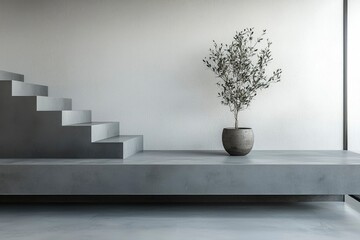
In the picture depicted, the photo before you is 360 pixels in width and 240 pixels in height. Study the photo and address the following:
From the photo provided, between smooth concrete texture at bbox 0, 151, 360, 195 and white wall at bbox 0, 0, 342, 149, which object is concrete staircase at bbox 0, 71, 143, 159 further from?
white wall at bbox 0, 0, 342, 149

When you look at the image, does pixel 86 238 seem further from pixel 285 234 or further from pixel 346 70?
pixel 346 70

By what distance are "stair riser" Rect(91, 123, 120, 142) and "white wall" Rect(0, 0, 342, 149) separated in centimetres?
19

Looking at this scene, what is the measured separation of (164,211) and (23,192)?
4.04ft

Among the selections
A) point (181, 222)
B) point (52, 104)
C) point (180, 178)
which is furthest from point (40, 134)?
point (181, 222)

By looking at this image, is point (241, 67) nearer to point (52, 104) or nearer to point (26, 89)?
point (52, 104)

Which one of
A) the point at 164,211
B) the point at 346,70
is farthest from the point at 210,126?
the point at 346,70

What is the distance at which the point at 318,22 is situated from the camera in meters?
4.45

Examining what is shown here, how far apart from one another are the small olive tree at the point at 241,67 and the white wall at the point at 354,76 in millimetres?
749

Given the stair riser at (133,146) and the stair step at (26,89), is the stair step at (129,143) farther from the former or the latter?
the stair step at (26,89)

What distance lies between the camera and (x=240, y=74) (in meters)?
4.16

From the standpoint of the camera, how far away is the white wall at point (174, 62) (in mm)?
4449

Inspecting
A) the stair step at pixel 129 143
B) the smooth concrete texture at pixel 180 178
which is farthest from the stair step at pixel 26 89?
the stair step at pixel 129 143

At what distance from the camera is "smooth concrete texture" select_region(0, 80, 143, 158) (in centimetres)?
370

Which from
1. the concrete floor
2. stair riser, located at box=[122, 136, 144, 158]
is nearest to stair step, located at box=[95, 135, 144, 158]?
stair riser, located at box=[122, 136, 144, 158]
